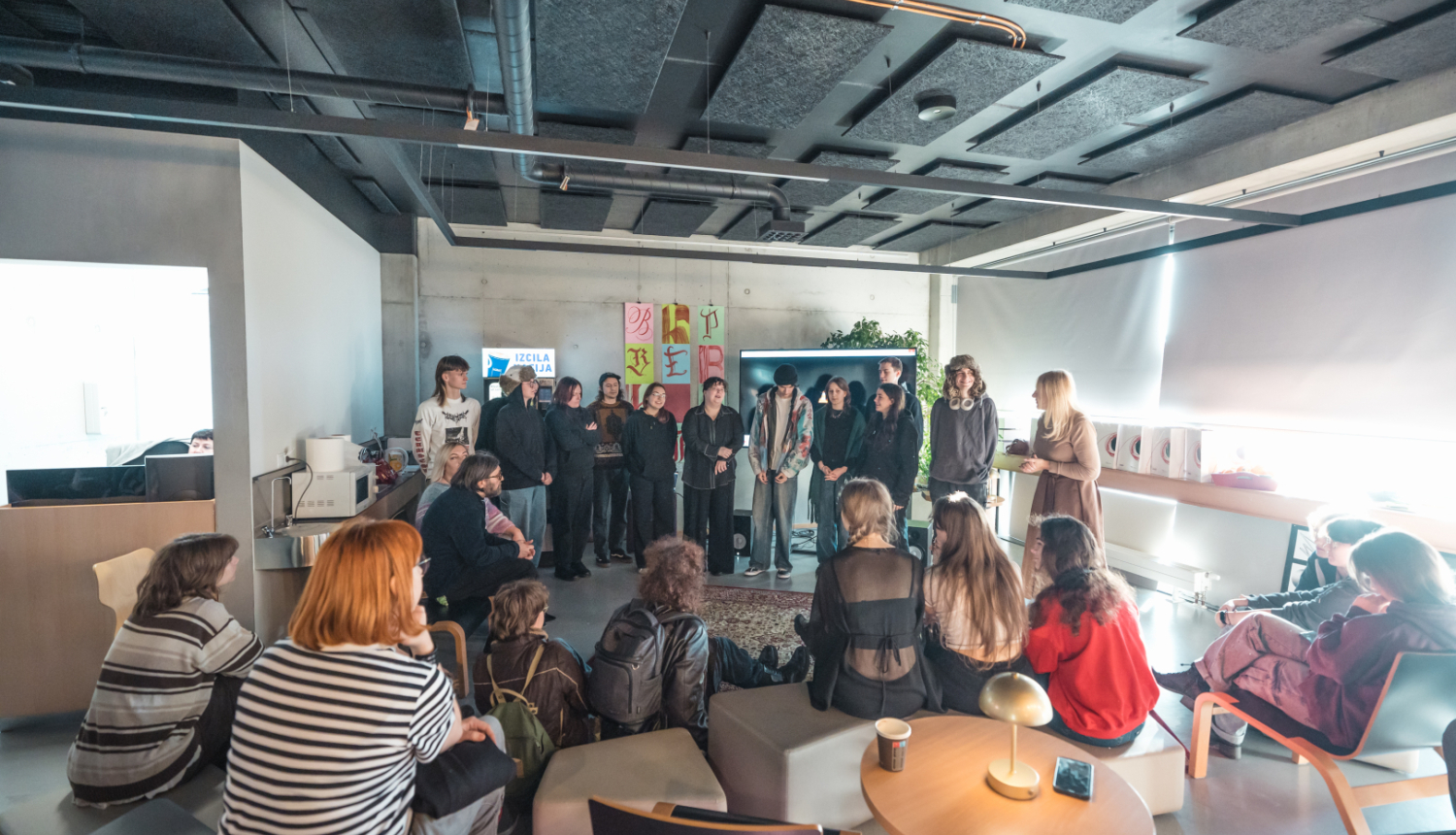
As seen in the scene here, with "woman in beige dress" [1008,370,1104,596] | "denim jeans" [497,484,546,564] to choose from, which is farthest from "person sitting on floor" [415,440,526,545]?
"woman in beige dress" [1008,370,1104,596]

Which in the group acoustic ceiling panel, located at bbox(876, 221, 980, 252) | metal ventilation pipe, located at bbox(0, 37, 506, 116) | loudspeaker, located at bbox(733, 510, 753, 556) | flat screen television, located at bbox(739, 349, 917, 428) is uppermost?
acoustic ceiling panel, located at bbox(876, 221, 980, 252)

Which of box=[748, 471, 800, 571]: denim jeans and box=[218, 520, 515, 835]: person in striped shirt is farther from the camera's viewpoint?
box=[748, 471, 800, 571]: denim jeans

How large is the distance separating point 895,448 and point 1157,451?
2.21 metres

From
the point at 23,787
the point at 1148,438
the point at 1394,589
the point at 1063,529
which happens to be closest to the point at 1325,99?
the point at 1148,438

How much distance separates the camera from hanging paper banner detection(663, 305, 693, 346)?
7477 millimetres

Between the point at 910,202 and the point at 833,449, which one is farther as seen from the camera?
the point at 910,202

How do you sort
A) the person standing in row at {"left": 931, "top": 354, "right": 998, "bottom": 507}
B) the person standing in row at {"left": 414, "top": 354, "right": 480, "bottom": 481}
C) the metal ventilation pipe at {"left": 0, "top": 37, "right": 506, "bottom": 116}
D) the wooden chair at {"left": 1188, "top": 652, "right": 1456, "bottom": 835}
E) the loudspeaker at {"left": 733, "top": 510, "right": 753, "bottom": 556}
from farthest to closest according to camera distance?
the loudspeaker at {"left": 733, "top": 510, "right": 753, "bottom": 556}
the person standing in row at {"left": 414, "top": 354, "right": 480, "bottom": 481}
the person standing in row at {"left": 931, "top": 354, "right": 998, "bottom": 507}
the metal ventilation pipe at {"left": 0, "top": 37, "right": 506, "bottom": 116}
the wooden chair at {"left": 1188, "top": 652, "right": 1456, "bottom": 835}

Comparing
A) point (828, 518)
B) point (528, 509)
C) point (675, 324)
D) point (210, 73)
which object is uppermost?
point (210, 73)

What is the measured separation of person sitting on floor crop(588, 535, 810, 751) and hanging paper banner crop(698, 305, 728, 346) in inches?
205

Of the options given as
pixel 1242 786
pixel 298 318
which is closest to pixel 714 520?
pixel 298 318

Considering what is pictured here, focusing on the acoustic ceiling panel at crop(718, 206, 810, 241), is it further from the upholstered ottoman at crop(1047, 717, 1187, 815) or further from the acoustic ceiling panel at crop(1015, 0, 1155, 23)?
the upholstered ottoman at crop(1047, 717, 1187, 815)

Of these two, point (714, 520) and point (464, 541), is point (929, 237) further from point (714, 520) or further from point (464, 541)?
point (464, 541)

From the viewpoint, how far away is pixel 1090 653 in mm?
2215

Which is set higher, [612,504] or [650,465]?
[650,465]
